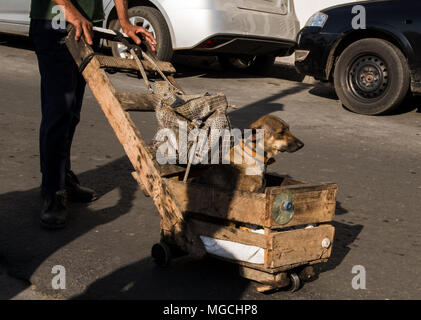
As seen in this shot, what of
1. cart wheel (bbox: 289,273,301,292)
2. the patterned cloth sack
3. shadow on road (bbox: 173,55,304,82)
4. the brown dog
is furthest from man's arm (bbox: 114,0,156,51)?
shadow on road (bbox: 173,55,304,82)

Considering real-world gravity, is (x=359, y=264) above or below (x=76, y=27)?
below

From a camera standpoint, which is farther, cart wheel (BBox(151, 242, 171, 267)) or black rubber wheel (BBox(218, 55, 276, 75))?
black rubber wheel (BBox(218, 55, 276, 75))

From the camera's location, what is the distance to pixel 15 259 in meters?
3.43

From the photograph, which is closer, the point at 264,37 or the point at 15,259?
the point at 15,259

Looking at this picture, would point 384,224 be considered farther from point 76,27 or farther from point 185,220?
point 76,27

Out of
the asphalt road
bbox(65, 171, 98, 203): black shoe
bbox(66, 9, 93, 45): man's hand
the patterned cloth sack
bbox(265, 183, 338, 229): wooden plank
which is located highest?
bbox(66, 9, 93, 45): man's hand

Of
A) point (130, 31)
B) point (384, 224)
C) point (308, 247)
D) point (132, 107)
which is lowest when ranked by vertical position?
point (384, 224)

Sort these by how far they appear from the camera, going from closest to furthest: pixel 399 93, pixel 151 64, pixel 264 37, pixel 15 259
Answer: pixel 15 259, pixel 151 64, pixel 399 93, pixel 264 37

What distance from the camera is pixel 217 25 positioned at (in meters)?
8.61

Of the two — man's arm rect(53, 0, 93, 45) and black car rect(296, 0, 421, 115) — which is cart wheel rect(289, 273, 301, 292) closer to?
man's arm rect(53, 0, 93, 45)

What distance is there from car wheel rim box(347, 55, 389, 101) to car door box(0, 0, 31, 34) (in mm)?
5476

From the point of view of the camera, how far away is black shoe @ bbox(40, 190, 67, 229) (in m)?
3.87
